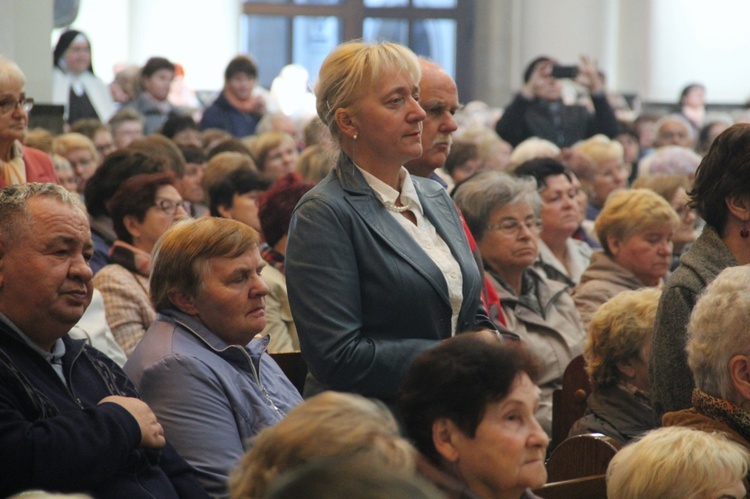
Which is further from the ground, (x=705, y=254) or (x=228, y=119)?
(x=705, y=254)

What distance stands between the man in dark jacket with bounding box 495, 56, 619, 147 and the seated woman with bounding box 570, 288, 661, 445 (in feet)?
18.9

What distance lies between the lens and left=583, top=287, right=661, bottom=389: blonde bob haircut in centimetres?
350

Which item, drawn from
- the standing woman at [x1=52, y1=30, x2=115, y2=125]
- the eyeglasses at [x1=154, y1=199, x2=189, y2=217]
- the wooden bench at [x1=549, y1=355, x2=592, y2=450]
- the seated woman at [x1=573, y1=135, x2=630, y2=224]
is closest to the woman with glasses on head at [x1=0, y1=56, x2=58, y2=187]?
the eyeglasses at [x1=154, y1=199, x2=189, y2=217]

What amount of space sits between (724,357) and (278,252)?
7.58 ft

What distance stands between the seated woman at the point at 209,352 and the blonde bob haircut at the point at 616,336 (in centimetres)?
98

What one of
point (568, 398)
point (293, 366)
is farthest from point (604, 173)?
point (293, 366)

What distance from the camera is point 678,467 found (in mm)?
2438

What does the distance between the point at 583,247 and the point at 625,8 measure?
1298 cm

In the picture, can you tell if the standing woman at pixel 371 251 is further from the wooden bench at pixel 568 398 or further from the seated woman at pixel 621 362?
the wooden bench at pixel 568 398

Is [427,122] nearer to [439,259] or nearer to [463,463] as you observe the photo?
[439,259]

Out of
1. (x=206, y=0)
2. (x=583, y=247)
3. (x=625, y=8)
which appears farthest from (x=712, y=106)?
(x=583, y=247)

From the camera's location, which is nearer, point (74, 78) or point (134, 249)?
point (134, 249)

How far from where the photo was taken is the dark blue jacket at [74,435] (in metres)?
2.34

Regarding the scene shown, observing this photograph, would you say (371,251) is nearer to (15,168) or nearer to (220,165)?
(15,168)
